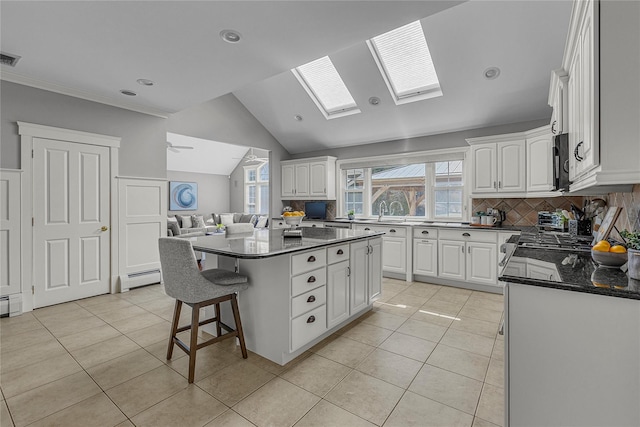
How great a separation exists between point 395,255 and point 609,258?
333 centimetres

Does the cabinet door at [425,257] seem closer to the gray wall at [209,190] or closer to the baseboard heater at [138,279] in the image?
the baseboard heater at [138,279]

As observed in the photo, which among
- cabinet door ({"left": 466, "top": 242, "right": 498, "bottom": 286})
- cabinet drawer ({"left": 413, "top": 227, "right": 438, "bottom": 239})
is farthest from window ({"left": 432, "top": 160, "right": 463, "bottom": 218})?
cabinet door ({"left": 466, "top": 242, "right": 498, "bottom": 286})

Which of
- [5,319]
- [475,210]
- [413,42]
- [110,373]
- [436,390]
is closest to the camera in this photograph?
[436,390]

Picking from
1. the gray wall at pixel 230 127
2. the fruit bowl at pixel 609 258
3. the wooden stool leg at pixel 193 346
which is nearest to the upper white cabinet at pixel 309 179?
the gray wall at pixel 230 127

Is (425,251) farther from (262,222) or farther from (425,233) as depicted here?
(262,222)

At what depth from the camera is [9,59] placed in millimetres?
2906

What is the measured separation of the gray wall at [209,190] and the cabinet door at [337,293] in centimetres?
832

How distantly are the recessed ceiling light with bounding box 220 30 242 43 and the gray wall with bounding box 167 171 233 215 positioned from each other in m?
7.94

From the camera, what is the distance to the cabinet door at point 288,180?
645 centimetres

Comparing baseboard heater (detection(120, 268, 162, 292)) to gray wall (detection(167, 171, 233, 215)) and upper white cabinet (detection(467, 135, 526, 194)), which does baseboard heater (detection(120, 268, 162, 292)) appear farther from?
gray wall (detection(167, 171, 233, 215))

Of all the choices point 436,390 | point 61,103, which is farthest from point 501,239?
point 61,103

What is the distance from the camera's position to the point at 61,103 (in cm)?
360

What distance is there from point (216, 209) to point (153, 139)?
256 inches

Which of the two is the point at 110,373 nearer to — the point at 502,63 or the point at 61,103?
the point at 61,103
